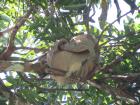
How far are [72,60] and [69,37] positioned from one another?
751mm

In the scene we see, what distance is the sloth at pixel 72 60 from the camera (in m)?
3.79

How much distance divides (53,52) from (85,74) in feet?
1.26

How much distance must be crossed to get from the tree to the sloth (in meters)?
0.23

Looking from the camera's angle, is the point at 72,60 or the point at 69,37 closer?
the point at 72,60

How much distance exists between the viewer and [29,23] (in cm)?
508

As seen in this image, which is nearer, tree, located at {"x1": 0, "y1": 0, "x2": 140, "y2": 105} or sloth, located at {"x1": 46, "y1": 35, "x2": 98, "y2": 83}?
sloth, located at {"x1": 46, "y1": 35, "x2": 98, "y2": 83}

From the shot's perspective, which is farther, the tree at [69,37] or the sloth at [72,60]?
the tree at [69,37]

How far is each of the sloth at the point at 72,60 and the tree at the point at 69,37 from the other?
23 cm

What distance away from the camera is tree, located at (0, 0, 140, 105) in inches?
167

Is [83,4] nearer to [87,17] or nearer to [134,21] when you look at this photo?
[87,17]

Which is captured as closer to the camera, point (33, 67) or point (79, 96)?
point (33, 67)

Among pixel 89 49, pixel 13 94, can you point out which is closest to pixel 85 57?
pixel 89 49

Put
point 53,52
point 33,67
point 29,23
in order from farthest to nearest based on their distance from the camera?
point 29,23
point 53,52
point 33,67

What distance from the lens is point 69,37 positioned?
451 centimetres
